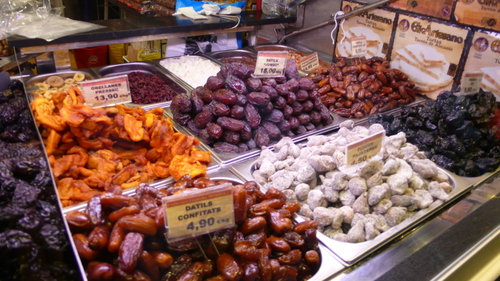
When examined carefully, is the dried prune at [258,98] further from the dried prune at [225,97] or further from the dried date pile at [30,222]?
the dried date pile at [30,222]

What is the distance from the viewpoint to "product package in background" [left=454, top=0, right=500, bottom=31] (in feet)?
8.52

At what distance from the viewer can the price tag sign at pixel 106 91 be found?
1.97m

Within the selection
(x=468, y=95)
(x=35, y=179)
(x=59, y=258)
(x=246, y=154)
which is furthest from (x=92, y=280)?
(x=468, y=95)

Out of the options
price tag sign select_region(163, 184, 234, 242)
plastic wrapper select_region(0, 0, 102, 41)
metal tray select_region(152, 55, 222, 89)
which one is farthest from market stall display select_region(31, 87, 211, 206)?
plastic wrapper select_region(0, 0, 102, 41)

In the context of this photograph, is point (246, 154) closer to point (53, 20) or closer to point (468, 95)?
point (468, 95)

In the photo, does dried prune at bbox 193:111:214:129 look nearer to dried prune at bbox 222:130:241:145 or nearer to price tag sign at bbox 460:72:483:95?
dried prune at bbox 222:130:241:145

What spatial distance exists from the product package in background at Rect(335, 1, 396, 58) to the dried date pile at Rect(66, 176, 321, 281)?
248cm

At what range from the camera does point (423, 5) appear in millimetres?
3027

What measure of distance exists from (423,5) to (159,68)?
2289mm

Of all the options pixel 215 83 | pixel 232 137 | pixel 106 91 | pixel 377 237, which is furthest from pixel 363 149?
pixel 106 91

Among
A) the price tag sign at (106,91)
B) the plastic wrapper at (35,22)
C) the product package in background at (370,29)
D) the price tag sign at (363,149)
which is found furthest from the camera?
the product package in background at (370,29)

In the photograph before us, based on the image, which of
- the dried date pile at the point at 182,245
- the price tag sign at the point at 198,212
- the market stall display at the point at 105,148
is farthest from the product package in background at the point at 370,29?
the price tag sign at the point at 198,212

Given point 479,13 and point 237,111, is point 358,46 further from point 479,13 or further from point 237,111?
point 237,111

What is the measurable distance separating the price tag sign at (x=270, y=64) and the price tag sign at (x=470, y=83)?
1.23 metres
